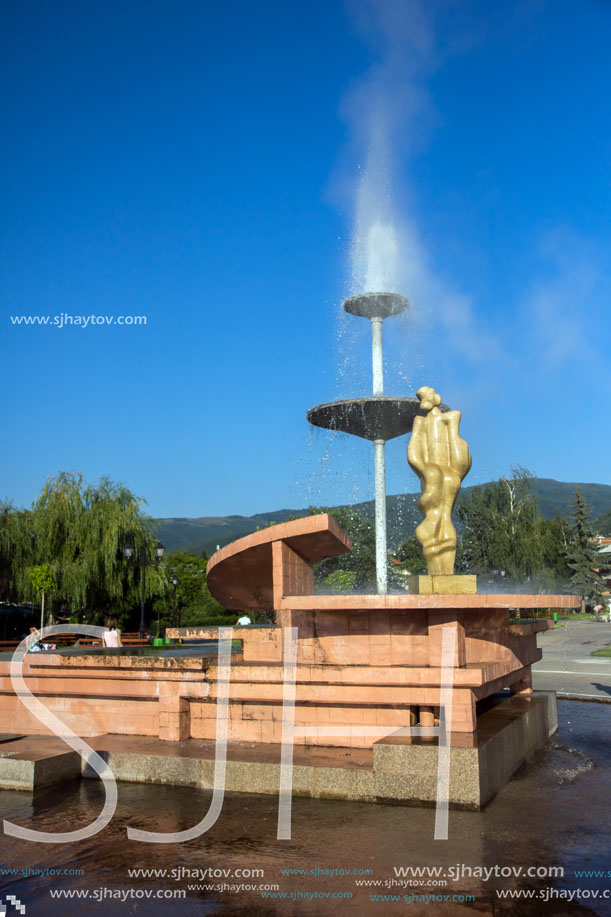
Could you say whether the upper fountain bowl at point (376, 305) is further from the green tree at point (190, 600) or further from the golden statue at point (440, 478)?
the golden statue at point (440, 478)

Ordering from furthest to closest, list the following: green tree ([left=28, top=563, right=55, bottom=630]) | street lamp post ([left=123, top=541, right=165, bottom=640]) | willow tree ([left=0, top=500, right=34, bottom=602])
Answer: willow tree ([left=0, top=500, right=34, bottom=602]) → green tree ([left=28, top=563, right=55, bottom=630]) → street lamp post ([left=123, top=541, right=165, bottom=640])

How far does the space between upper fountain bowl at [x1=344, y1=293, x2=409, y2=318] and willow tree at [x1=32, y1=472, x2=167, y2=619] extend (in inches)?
464

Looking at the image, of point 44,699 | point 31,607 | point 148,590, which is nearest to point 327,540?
point 44,699

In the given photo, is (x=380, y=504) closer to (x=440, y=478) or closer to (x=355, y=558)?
(x=440, y=478)

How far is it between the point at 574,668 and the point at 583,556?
33.9m

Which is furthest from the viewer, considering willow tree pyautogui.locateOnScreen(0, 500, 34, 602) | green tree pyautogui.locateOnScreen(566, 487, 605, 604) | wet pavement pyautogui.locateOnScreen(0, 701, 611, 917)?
green tree pyautogui.locateOnScreen(566, 487, 605, 604)

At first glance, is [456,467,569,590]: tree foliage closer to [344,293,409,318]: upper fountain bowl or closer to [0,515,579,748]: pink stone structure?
[344,293,409,318]: upper fountain bowl

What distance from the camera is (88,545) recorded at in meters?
26.5

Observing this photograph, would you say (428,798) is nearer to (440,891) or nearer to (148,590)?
(440,891)

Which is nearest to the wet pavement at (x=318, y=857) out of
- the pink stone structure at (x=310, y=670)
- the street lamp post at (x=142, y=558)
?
the pink stone structure at (x=310, y=670)

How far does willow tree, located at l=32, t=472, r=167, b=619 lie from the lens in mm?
25953

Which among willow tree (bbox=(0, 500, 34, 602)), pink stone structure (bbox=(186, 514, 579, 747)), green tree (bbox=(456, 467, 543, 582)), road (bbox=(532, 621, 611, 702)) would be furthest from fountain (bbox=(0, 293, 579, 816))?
green tree (bbox=(456, 467, 543, 582))

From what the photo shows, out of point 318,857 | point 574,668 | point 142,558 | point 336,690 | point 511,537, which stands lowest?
point 574,668

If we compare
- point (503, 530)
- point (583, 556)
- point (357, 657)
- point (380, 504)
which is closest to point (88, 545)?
point (380, 504)
